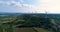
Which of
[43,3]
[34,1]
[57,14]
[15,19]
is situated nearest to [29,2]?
[34,1]

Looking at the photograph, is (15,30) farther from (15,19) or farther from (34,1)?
(34,1)

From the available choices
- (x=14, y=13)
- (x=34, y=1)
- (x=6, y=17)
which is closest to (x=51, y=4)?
(x=34, y=1)

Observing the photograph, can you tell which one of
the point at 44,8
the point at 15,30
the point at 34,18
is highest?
the point at 44,8

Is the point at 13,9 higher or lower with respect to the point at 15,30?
higher

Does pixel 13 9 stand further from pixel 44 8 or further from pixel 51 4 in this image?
pixel 51 4

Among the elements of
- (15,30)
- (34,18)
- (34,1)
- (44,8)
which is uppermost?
(34,1)

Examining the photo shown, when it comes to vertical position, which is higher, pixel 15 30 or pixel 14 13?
pixel 14 13

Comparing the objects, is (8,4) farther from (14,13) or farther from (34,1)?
(34,1)

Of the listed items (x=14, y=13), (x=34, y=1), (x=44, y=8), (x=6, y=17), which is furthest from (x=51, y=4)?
(x=6, y=17)
